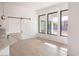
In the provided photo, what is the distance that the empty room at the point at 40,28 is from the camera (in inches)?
106

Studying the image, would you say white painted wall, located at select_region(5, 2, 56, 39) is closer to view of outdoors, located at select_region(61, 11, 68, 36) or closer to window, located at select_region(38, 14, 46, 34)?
window, located at select_region(38, 14, 46, 34)

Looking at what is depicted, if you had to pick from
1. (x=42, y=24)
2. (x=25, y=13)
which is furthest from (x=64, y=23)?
(x=25, y=13)

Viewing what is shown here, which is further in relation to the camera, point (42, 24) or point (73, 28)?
point (42, 24)

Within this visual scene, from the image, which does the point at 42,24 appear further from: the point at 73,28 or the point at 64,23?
the point at 73,28

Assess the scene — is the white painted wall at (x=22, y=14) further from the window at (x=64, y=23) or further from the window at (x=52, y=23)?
the window at (x=64, y=23)

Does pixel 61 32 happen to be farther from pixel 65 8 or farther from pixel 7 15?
pixel 7 15

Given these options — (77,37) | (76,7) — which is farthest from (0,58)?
(76,7)

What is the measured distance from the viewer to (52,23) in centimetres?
282

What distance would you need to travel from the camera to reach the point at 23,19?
2.81m

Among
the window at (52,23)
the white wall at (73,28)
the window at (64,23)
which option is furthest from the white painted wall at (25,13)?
the white wall at (73,28)

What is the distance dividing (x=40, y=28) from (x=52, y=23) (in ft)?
0.89

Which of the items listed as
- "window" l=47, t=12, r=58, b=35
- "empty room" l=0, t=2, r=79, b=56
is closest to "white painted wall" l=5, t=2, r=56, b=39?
"empty room" l=0, t=2, r=79, b=56

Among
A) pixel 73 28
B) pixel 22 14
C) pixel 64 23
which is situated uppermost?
pixel 22 14

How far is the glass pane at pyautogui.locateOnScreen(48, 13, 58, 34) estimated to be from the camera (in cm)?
279
